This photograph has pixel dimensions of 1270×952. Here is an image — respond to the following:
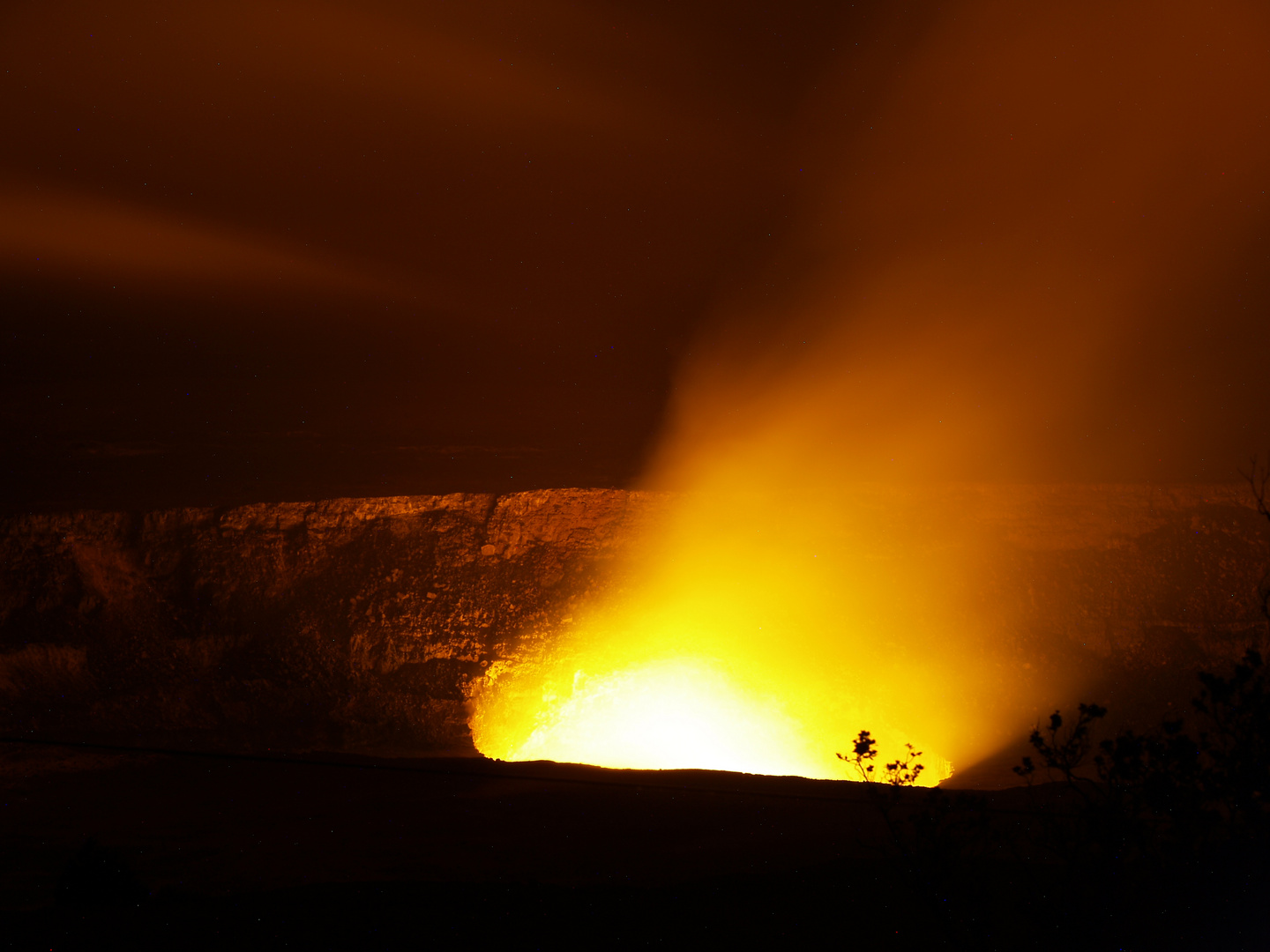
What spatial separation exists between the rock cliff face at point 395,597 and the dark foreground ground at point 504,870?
7.79ft

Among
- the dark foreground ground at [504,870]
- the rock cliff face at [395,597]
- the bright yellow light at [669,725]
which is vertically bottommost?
the dark foreground ground at [504,870]

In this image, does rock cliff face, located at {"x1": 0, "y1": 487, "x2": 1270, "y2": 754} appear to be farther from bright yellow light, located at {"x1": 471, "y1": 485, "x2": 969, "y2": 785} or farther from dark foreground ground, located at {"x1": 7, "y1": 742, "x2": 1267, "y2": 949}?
dark foreground ground, located at {"x1": 7, "y1": 742, "x2": 1267, "y2": 949}

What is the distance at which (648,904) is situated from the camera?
8445mm

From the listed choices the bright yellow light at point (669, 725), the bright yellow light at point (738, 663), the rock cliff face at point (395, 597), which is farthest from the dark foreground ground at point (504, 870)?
the bright yellow light at point (738, 663)

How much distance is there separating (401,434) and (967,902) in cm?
2530

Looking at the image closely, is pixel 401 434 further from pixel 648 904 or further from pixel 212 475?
pixel 648 904

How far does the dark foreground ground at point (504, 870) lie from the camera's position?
7.23m

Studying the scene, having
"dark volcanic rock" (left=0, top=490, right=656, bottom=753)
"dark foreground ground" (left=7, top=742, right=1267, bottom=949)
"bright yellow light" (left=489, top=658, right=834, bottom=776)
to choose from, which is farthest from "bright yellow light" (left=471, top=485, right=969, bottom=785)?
"dark foreground ground" (left=7, top=742, right=1267, bottom=949)

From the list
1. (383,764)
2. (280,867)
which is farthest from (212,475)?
(280,867)

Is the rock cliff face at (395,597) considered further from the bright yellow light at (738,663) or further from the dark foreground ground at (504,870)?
the dark foreground ground at (504,870)

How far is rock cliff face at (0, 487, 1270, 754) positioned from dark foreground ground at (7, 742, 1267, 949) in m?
2.37

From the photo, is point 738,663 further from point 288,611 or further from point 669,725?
point 288,611

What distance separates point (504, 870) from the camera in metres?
9.98

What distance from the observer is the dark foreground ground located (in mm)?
7227
